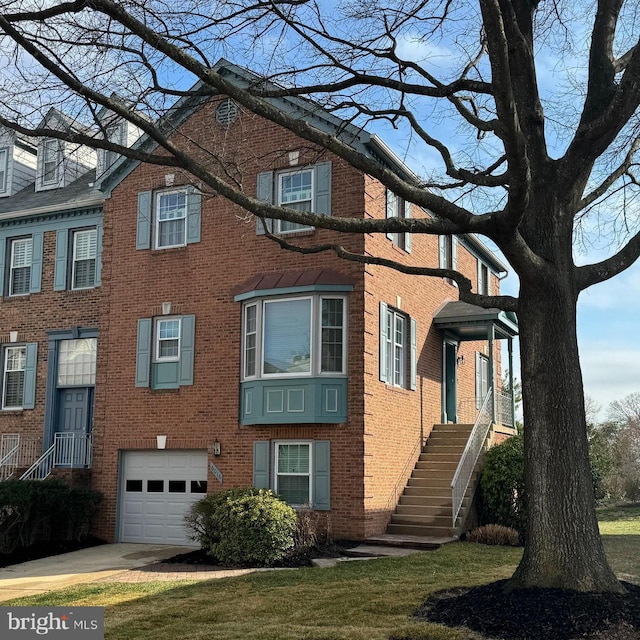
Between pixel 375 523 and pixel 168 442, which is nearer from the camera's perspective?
pixel 375 523

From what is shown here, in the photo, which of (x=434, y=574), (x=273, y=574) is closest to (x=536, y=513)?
(x=434, y=574)

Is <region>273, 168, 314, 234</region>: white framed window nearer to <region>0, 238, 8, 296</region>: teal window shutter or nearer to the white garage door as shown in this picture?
the white garage door

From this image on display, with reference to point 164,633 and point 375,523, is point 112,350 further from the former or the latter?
point 164,633

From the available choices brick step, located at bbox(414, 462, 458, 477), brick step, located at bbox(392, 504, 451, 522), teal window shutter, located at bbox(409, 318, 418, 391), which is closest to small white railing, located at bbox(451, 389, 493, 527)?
brick step, located at bbox(392, 504, 451, 522)

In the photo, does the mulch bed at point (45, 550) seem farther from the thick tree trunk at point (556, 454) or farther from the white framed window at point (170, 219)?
A: the thick tree trunk at point (556, 454)

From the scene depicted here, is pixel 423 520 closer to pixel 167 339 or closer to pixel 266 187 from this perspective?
pixel 167 339

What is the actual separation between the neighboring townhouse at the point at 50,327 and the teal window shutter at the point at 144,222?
1603 millimetres

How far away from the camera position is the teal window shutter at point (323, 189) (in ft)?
52.7

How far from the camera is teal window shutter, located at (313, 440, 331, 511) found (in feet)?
49.5

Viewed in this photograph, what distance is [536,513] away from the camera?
8.42m

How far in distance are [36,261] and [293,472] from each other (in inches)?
363

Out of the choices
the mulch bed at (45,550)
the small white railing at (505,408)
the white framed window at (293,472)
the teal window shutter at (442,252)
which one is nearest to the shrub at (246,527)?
the white framed window at (293,472)

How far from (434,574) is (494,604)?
3043 mm

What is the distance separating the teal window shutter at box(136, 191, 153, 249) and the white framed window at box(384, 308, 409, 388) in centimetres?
580
